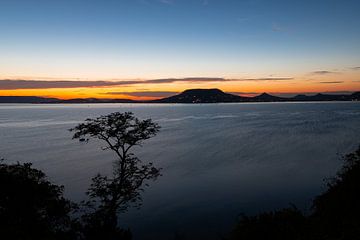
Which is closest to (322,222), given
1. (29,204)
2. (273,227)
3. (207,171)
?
(273,227)

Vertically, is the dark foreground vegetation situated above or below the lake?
above

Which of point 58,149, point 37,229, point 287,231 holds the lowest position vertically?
point 58,149

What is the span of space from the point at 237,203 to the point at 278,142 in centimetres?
5392

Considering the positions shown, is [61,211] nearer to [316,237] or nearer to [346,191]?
[316,237]

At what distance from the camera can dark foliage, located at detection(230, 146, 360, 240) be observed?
53.7 ft

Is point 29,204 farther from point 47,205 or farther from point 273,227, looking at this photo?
point 273,227

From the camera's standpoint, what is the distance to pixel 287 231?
1906cm

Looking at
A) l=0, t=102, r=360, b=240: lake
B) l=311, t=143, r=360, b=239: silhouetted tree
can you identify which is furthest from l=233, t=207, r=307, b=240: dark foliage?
l=0, t=102, r=360, b=240: lake

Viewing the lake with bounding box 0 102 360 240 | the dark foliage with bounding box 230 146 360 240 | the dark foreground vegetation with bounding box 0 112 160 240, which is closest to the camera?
the dark foliage with bounding box 230 146 360 240

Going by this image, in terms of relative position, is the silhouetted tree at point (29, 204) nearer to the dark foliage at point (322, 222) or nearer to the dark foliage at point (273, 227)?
the dark foliage at point (273, 227)

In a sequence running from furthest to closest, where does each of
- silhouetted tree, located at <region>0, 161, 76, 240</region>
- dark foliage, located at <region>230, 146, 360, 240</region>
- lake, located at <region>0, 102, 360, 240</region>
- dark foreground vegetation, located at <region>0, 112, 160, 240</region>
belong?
Answer: 1. lake, located at <region>0, 102, 360, 240</region>
2. silhouetted tree, located at <region>0, 161, 76, 240</region>
3. dark foreground vegetation, located at <region>0, 112, 160, 240</region>
4. dark foliage, located at <region>230, 146, 360, 240</region>

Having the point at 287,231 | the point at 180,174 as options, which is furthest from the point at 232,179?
the point at 287,231

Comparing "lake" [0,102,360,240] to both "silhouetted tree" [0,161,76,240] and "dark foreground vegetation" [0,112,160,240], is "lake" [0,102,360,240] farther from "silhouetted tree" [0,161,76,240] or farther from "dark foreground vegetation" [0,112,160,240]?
"silhouetted tree" [0,161,76,240]

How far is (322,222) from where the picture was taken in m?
19.1
